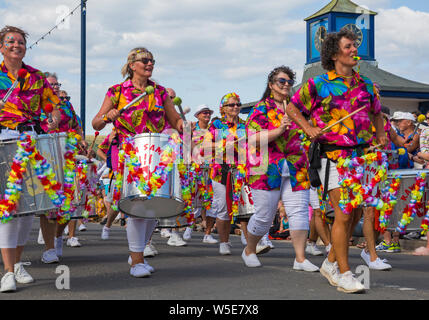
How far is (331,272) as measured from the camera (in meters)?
5.82

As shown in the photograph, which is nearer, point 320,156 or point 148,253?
point 320,156

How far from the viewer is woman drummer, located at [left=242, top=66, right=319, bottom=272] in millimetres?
6957

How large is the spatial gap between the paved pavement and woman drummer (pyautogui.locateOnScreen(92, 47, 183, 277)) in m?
0.35

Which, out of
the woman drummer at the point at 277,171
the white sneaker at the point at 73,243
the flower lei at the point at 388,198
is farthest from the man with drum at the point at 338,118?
the white sneaker at the point at 73,243

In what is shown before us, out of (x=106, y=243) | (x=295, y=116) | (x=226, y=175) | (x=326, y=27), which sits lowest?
(x=106, y=243)

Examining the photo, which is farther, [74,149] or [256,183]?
[256,183]

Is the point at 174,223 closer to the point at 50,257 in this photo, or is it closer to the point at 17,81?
the point at 50,257

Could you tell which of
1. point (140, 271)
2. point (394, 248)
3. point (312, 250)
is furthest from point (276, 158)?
point (394, 248)

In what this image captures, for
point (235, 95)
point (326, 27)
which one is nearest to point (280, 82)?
point (235, 95)

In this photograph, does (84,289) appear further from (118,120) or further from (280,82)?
(280,82)

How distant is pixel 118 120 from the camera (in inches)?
259

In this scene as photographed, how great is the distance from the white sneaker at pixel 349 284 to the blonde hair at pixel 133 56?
9.28 feet

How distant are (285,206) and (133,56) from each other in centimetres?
211
